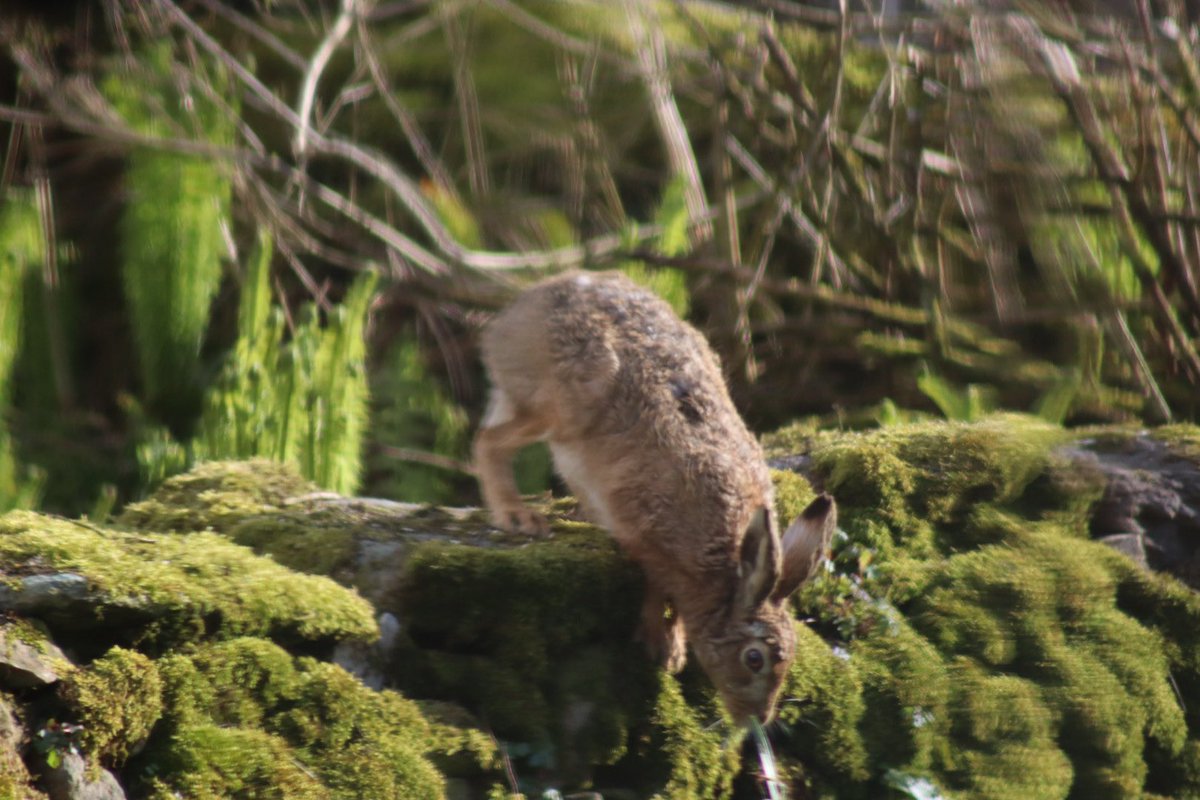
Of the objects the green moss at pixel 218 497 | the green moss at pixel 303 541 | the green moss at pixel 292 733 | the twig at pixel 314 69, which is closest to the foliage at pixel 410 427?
the twig at pixel 314 69

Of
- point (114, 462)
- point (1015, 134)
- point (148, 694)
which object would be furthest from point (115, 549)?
point (1015, 134)

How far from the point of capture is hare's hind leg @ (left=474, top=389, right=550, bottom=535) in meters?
4.76

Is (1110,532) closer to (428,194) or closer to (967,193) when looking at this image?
(967,193)

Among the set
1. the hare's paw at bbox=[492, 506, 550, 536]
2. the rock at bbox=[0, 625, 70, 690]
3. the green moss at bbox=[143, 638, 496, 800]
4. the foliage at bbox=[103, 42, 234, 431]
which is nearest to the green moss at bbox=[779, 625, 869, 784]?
the hare's paw at bbox=[492, 506, 550, 536]

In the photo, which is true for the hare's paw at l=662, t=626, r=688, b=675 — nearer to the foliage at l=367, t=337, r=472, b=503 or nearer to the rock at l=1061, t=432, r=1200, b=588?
the rock at l=1061, t=432, r=1200, b=588

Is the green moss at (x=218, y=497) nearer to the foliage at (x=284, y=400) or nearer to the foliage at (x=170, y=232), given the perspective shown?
the foliage at (x=284, y=400)

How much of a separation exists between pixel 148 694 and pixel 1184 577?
4.26 meters

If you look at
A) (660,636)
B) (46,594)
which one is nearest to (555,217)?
(660,636)

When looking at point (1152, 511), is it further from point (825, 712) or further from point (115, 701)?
point (115, 701)

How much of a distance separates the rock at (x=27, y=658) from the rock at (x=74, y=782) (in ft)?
0.65

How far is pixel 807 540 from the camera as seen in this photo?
4.06m

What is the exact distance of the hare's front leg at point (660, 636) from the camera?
4219 mm

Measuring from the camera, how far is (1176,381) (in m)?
7.40

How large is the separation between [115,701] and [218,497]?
1.96 metres
